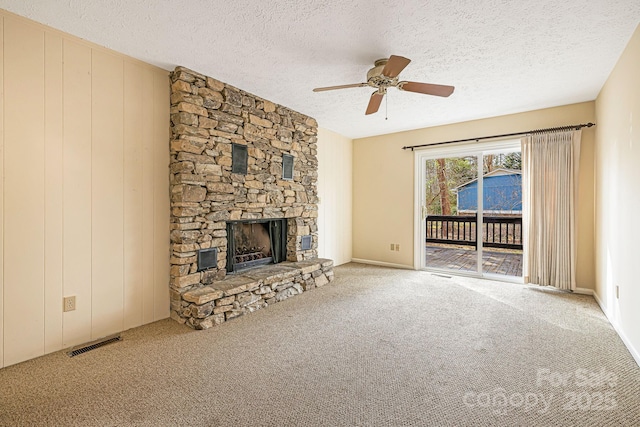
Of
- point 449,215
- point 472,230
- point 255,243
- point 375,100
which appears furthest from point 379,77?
point 472,230

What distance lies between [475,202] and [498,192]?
2.64 ft

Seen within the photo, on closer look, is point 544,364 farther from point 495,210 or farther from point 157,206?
point 495,210

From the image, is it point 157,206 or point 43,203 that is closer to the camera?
point 43,203

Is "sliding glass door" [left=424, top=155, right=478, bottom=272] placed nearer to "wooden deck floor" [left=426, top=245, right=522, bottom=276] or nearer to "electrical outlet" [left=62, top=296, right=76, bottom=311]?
"wooden deck floor" [left=426, top=245, right=522, bottom=276]

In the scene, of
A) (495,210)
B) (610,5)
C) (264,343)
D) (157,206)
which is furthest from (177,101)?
(495,210)

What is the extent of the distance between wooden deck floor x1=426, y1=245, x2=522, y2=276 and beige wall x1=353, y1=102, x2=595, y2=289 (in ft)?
2.66

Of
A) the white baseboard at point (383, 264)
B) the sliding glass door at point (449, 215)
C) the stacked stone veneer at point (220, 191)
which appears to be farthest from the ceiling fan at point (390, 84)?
the white baseboard at point (383, 264)

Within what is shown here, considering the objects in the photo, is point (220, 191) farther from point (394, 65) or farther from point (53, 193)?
point (394, 65)

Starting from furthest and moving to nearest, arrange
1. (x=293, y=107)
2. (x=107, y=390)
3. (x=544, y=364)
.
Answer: (x=293, y=107) < (x=544, y=364) < (x=107, y=390)

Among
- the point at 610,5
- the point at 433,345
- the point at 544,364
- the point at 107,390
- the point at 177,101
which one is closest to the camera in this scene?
the point at 107,390

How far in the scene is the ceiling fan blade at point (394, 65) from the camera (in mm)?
2209

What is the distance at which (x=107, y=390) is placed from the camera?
1.82 m

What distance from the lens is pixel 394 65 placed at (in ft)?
7.60

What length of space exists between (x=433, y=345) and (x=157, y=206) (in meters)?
2.81
